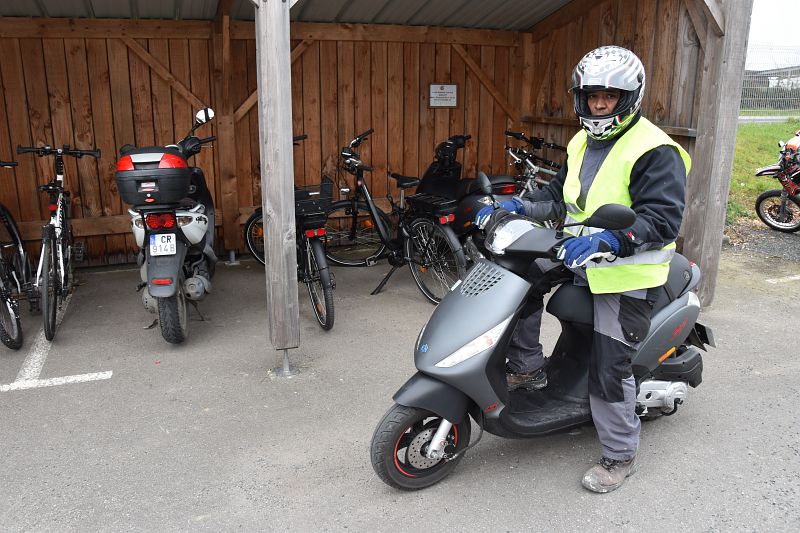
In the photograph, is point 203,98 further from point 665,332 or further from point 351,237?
point 665,332

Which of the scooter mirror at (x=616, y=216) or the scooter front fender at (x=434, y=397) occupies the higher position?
the scooter mirror at (x=616, y=216)

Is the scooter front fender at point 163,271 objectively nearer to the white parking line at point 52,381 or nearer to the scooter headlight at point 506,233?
the white parking line at point 52,381

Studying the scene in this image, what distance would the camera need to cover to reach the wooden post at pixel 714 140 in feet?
14.9

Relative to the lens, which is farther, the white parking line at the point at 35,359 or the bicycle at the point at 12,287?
the bicycle at the point at 12,287

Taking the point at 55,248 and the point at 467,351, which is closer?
the point at 467,351

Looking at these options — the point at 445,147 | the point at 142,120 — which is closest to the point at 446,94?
the point at 445,147

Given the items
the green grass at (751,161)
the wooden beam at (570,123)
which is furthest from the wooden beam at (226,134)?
the green grass at (751,161)

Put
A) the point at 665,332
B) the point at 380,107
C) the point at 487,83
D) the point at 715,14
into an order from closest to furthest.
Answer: the point at 665,332 < the point at 715,14 < the point at 380,107 < the point at 487,83

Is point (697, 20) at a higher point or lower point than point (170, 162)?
higher

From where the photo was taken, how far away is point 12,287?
184 inches

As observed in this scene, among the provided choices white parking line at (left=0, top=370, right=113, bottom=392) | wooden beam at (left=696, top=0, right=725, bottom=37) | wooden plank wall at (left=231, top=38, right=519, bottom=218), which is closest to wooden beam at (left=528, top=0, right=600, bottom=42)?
wooden plank wall at (left=231, top=38, right=519, bottom=218)

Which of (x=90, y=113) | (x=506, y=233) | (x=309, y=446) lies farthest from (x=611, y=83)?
(x=90, y=113)

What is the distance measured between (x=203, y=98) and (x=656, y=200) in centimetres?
485

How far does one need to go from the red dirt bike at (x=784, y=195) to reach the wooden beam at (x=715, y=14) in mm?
3492
